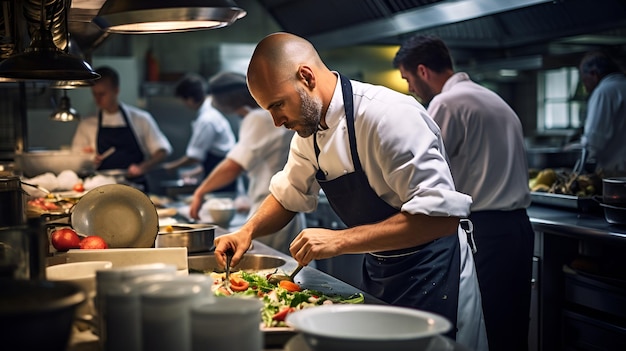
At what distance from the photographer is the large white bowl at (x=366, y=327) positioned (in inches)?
56.8

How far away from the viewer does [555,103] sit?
10.9 meters

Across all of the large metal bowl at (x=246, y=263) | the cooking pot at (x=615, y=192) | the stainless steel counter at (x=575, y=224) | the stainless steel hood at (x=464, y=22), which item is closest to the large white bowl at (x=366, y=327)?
the large metal bowl at (x=246, y=263)

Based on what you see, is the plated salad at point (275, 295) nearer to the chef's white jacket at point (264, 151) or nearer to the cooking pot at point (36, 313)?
the cooking pot at point (36, 313)

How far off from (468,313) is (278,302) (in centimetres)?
84

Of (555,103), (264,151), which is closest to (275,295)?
(264,151)

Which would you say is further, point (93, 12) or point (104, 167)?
point (104, 167)

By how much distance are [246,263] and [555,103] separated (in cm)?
868

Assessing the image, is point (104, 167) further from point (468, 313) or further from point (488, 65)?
point (468, 313)

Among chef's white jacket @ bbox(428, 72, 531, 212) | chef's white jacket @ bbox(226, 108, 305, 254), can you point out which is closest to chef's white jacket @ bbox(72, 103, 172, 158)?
chef's white jacket @ bbox(226, 108, 305, 254)

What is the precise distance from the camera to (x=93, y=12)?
3562mm

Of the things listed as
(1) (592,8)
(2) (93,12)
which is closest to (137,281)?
(2) (93,12)

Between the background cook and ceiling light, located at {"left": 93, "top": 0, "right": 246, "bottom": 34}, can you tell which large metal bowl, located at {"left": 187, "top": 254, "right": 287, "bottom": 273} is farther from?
the background cook

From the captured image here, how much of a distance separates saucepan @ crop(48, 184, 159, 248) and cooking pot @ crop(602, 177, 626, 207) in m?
2.18

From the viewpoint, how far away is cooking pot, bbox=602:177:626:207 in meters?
3.66
